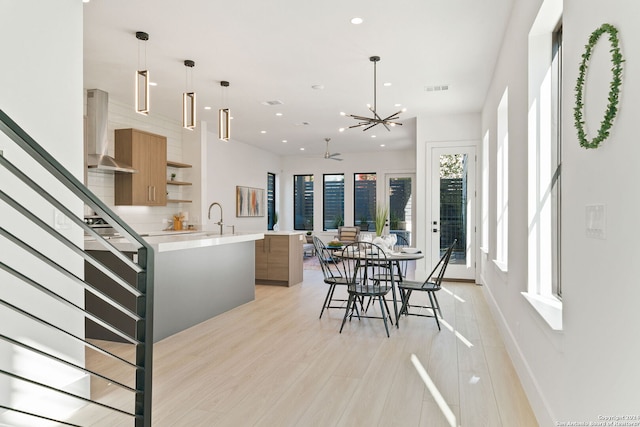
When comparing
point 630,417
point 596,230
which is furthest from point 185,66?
point 630,417

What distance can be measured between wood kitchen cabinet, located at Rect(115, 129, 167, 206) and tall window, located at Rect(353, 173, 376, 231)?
6.13 metres

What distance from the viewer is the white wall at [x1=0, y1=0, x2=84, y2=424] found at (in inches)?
85.6

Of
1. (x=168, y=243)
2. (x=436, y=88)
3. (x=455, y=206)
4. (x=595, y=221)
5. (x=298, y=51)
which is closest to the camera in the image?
(x=595, y=221)

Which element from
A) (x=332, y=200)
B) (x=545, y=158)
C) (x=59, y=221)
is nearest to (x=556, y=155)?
(x=545, y=158)

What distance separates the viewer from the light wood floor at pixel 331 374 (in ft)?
7.94

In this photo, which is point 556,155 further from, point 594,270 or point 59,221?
point 59,221

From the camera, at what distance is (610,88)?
1422mm

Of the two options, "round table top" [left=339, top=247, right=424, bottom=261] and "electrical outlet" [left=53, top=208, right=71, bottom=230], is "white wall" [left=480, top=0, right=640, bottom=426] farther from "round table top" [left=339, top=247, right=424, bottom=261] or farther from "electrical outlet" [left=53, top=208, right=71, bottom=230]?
"electrical outlet" [left=53, top=208, right=71, bottom=230]

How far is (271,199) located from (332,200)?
67.9 inches

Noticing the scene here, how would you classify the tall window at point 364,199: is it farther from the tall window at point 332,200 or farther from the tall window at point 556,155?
the tall window at point 556,155

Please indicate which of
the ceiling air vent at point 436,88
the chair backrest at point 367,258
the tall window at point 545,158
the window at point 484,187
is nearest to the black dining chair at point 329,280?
the chair backrest at point 367,258

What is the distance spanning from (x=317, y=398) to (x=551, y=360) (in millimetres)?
1379

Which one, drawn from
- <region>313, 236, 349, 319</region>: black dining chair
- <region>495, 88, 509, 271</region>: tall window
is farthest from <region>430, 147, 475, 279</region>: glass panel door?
<region>313, 236, 349, 319</region>: black dining chair

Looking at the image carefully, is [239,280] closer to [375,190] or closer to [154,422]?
[154,422]
